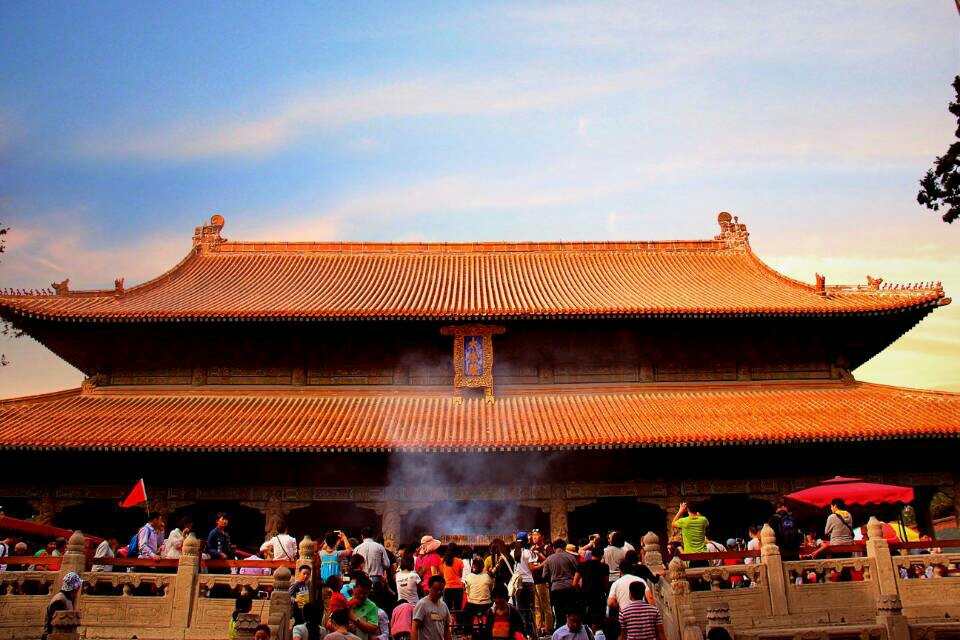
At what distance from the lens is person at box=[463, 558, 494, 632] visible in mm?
10906

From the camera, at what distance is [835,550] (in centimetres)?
1207

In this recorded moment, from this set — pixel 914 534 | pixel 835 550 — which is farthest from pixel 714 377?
pixel 835 550

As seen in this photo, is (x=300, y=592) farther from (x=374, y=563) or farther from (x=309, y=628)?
(x=309, y=628)

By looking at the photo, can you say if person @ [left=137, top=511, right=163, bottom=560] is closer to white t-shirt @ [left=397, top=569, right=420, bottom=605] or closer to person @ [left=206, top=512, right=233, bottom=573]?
person @ [left=206, top=512, right=233, bottom=573]

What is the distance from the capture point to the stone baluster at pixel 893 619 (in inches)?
408

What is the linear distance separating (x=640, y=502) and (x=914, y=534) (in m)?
8.07

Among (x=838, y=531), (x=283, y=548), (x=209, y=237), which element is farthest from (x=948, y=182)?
(x=209, y=237)

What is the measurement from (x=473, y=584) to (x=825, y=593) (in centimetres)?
511

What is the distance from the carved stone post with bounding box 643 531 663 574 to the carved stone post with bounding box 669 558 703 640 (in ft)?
1.44

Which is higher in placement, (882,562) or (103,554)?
(103,554)

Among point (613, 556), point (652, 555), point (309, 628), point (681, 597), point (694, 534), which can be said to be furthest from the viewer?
point (694, 534)

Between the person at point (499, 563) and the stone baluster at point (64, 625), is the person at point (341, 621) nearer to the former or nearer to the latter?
the stone baluster at point (64, 625)

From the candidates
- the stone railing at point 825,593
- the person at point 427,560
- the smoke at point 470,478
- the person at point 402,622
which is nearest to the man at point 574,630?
the person at point 402,622

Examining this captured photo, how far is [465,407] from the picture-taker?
1934 cm
